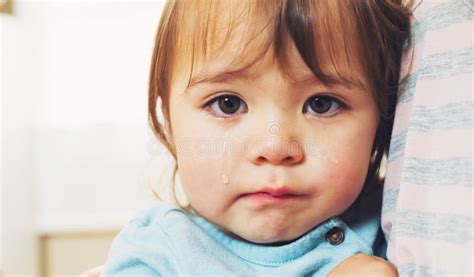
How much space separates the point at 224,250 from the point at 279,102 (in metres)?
0.23

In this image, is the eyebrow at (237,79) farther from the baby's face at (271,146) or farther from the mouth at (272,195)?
the mouth at (272,195)

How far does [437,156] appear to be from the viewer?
609 millimetres

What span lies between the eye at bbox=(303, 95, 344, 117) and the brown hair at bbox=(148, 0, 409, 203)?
3 cm

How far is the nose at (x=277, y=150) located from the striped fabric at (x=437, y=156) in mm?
119

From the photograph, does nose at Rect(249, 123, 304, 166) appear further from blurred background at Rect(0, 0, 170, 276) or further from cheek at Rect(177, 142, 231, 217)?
blurred background at Rect(0, 0, 170, 276)

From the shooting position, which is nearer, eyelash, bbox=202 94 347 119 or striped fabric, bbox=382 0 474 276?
striped fabric, bbox=382 0 474 276

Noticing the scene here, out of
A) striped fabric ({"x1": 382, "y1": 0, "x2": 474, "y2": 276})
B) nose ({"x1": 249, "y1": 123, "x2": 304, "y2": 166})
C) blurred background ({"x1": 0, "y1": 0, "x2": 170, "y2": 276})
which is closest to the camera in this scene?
striped fabric ({"x1": 382, "y1": 0, "x2": 474, "y2": 276})

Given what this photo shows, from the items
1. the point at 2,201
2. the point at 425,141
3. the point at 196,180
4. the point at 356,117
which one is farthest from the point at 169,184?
the point at 2,201

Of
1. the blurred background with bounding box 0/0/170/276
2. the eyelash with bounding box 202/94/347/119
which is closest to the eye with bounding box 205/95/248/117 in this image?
the eyelash with bounding box 202/94/347/119

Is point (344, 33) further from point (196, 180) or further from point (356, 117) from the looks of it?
point (196, 180)

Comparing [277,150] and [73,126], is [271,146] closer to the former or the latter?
[277,150]

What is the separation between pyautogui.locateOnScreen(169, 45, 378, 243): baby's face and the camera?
729mm

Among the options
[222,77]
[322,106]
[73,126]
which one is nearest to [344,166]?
[322,106]

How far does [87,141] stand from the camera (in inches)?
82.6
